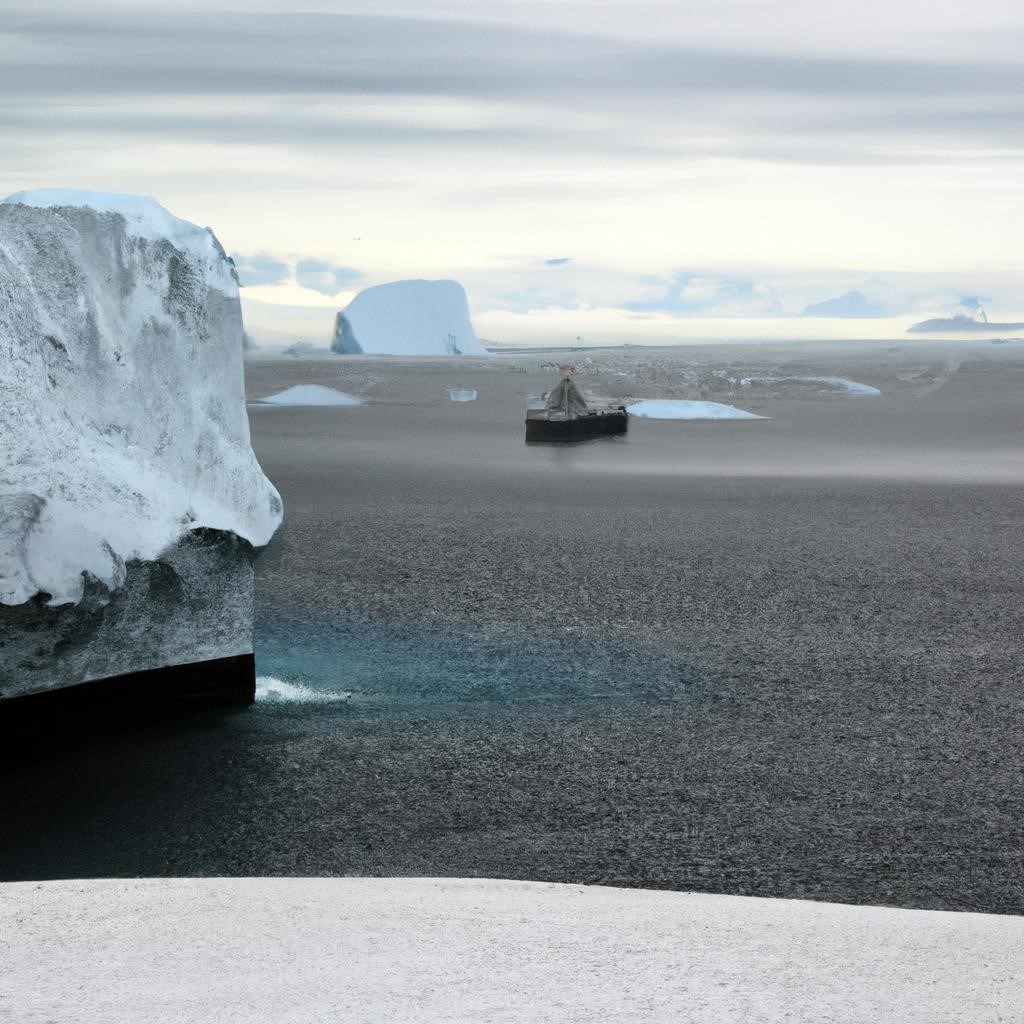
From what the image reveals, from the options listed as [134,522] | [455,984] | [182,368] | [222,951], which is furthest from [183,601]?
[455,984]

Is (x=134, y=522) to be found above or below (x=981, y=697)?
above

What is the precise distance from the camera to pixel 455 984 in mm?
4887

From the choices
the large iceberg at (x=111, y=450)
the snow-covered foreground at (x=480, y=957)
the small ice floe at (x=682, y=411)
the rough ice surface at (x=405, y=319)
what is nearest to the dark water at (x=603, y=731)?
the large iceberg at (x=111, y=450)

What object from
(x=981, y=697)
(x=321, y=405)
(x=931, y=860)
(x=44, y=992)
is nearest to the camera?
(x=44, y=992)

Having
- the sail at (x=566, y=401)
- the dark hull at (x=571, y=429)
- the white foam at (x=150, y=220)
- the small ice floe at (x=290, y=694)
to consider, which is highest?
the white foam at (x=150, y=220)

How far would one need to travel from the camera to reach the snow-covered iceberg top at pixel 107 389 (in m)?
9.48

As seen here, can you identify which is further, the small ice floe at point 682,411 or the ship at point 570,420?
the small ice floe at point 682,411

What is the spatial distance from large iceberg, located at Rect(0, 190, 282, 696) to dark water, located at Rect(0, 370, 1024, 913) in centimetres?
87

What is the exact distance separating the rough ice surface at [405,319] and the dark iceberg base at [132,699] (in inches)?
3718

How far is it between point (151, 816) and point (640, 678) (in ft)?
16.3

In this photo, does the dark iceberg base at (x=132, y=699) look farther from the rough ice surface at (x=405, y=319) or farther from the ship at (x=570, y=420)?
the rough ice surface at (x=405, y=319)

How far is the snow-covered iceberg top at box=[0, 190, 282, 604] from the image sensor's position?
31.1 feet

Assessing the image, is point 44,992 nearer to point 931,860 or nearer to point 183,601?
point 931,860

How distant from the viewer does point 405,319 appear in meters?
109
